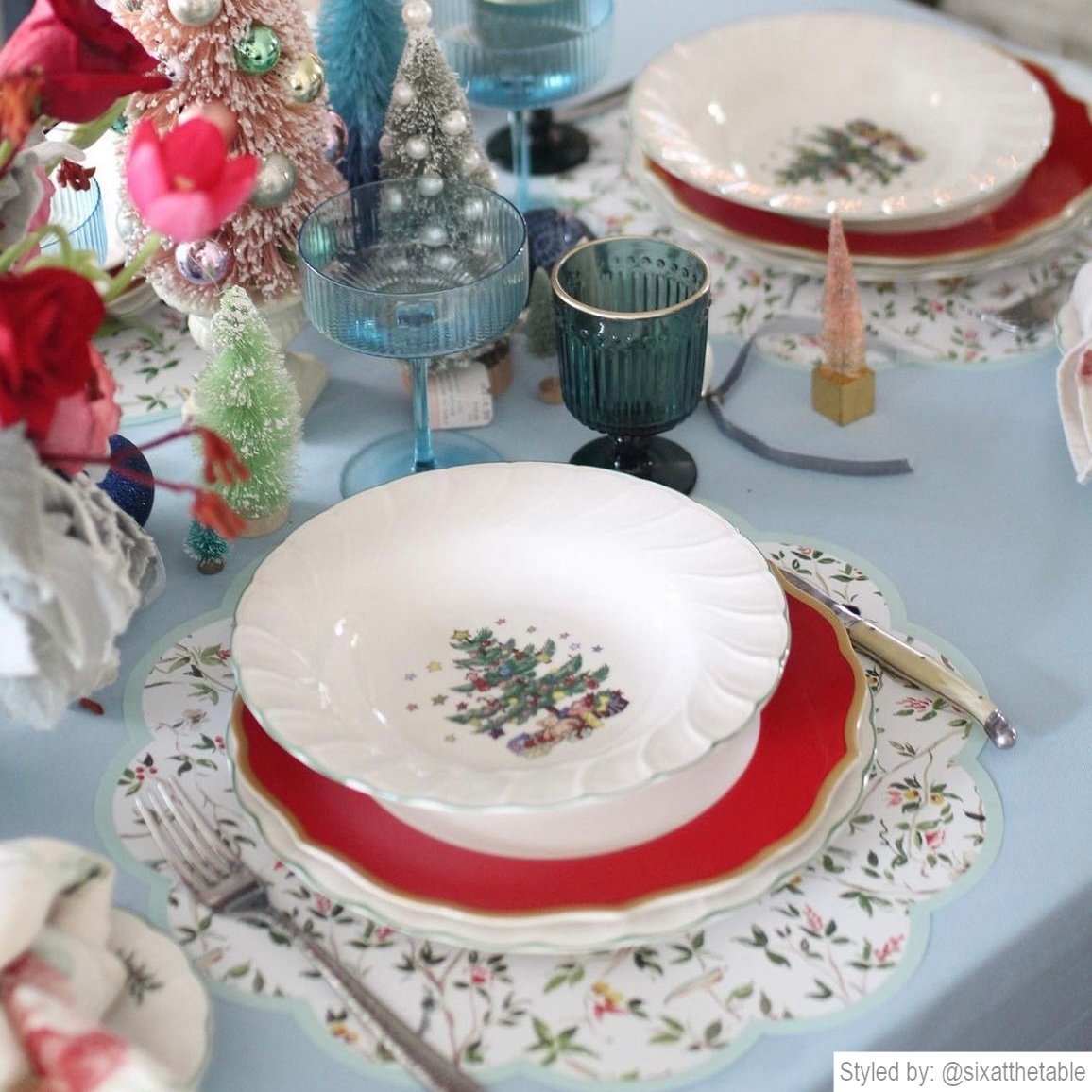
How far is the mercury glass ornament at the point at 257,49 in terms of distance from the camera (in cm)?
91

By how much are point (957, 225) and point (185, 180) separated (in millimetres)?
759

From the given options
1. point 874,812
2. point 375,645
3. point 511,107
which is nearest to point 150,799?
point 375,645

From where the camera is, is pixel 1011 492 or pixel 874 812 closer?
pixel 874 812

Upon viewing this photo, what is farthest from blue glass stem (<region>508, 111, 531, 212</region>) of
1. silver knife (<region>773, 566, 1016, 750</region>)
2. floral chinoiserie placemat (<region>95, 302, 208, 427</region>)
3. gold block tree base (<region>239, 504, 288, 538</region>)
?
silver knife (<region>773, 566, 1016, 750</region>)

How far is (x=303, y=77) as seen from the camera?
932 mm

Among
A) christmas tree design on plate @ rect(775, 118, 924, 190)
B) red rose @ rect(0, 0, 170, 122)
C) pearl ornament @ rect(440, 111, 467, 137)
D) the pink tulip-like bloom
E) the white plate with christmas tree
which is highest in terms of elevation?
red rose @ rect(0, 0, 170, 122)

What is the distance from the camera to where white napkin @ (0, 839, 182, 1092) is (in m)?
0.55

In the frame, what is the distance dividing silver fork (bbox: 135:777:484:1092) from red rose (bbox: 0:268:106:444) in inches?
9.3

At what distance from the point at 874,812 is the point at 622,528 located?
220 millimetres

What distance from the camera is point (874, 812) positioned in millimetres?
747

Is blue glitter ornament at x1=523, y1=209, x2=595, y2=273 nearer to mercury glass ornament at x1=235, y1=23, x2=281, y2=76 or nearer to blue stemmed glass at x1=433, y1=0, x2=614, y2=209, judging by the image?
blue stemmed glass at x1=433, y1=0, x2=614, y2=209

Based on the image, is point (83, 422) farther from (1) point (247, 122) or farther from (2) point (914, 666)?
(2) point (914, 666)

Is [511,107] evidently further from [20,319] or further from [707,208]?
[20,319]

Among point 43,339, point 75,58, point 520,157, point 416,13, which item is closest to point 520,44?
point 520,157
